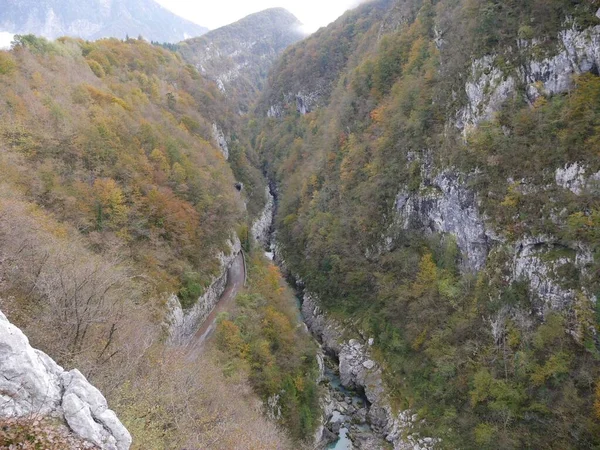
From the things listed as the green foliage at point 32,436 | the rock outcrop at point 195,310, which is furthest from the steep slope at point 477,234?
the green foliage at point 32,436

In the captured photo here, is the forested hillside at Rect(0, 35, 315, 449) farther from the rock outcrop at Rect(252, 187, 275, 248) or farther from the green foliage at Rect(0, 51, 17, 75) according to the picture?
the rock outcrop at Rect(252, 187, 275, 248)

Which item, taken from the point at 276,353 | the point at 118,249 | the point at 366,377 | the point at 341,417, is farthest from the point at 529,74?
the point at 118,249

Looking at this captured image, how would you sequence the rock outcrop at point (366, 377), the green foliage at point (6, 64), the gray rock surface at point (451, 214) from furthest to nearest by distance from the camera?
the gray rock surface at point (451, 214) < the green foliage at point (6, 64) < the rock outcrop at point (366, 377)

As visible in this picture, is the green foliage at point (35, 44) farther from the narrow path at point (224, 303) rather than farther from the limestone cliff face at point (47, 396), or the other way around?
the limestone cliff face at point (47, 396)

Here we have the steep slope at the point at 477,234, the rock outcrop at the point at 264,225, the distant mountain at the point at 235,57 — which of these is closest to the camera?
the steep slope at the point at 477,234

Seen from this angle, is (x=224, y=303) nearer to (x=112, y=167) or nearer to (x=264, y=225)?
(x=112, y=167)

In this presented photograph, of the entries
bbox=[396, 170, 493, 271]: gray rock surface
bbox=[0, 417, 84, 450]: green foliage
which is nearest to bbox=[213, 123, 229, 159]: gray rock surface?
bbox=[396, 170, 493, 271]: gray rock surface

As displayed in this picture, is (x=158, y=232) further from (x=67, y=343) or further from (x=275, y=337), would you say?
(x=67, y=343)
